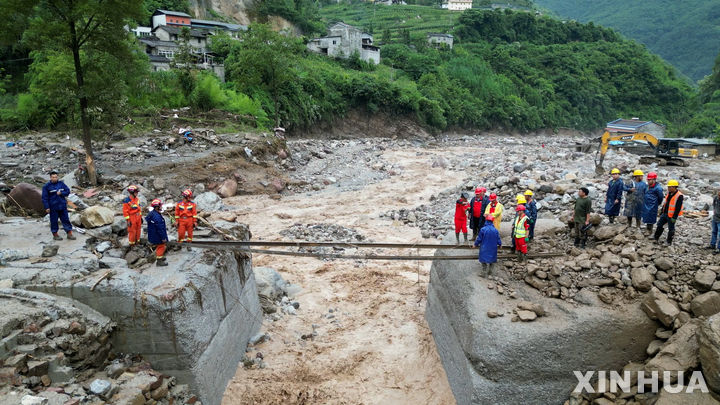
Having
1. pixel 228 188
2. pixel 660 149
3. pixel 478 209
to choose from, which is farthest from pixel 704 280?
pixel 660 149

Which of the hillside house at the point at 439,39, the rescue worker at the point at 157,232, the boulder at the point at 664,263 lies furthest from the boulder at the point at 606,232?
the hillside house at the point at 439,39

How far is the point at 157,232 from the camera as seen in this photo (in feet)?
21.5

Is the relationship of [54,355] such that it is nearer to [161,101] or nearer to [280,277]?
[280,277]

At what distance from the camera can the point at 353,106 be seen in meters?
41.7

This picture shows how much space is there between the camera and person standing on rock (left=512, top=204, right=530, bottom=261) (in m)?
6.97

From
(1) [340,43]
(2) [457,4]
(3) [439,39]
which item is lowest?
(1) [340,43]

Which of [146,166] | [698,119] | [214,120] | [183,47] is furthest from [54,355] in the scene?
[698,119]

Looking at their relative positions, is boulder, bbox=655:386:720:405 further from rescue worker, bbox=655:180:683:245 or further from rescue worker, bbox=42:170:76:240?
rescue worker, bbox=42:170:76:240

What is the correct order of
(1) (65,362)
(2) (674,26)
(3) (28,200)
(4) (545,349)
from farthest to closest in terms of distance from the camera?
(2) (674,26) < (3) (28,200) < (4) (545,349) < (1) (65,362)

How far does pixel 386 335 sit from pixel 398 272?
2.77 m

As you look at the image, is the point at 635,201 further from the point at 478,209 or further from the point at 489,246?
the point at 489,246

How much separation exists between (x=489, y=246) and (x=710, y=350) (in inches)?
115

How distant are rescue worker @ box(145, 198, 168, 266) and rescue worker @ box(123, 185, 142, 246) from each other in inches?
13.1

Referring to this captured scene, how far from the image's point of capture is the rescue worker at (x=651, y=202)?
7355mm
